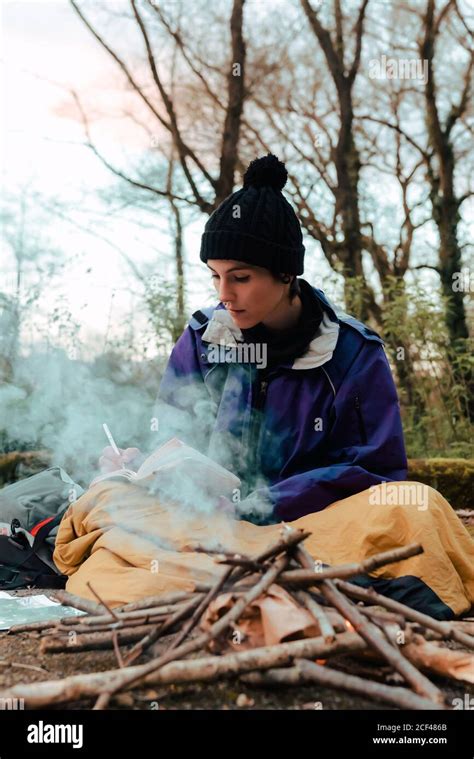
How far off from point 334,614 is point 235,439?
4.58 feet

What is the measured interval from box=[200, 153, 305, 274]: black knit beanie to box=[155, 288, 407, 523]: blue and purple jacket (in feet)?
1.09

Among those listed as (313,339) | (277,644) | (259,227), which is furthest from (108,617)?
(259,227)

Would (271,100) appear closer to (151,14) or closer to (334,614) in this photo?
(151,14)

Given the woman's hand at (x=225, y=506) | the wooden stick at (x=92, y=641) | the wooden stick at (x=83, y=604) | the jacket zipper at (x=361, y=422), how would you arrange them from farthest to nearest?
the jacket zipper at (x=361, y=422) < the woman's hand at (x=225, y=506) < the wooden stick at (x=83, y=604) < the wooden stick at (x=92, y=641)

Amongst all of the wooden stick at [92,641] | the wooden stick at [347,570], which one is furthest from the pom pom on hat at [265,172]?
the wooden stick at [92,641]

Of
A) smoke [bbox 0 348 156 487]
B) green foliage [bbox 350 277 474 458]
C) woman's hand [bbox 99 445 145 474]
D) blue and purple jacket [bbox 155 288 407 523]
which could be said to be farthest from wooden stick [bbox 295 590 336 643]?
green foliage [bbox 350 277 474 458]

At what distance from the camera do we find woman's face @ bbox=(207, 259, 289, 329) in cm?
335

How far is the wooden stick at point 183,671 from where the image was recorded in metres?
1.99

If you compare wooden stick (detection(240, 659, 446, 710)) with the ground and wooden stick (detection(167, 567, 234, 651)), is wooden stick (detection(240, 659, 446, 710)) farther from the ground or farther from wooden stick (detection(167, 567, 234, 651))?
wooden stick (detection(167, 567, 234, 651))

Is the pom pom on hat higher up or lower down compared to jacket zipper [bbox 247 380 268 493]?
higher up

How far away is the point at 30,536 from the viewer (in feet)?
12.5

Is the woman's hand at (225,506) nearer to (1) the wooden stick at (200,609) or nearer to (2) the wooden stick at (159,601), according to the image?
(2) the wooden stick at (159,601)

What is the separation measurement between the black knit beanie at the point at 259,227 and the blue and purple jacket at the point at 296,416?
1.09 feet

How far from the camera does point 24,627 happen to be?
8.82 ft
